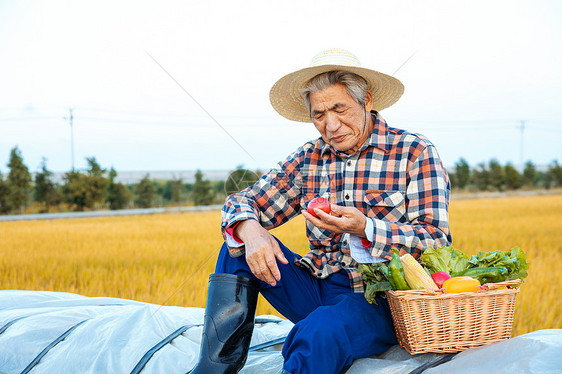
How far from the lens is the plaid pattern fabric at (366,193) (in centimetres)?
165

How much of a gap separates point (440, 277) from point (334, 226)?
37 cm

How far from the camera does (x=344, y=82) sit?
1824 mm

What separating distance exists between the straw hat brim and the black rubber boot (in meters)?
0.80

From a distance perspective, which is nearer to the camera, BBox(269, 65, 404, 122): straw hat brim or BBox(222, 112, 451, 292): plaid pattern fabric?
BBox(222, 112, 451, 292): plaid pattern fabric

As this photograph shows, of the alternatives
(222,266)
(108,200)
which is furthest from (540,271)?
(108,200)

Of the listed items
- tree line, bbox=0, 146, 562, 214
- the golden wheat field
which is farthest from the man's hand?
tree line, bbox=0, 146, 562, 214

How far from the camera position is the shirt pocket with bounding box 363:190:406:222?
1.77 meters

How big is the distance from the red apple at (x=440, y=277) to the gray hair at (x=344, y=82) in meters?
0.69

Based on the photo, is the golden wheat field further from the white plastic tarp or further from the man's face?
the man's face

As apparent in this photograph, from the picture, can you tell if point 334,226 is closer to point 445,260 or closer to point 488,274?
point 445,260

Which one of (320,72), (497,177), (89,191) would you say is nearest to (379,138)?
(320,72)

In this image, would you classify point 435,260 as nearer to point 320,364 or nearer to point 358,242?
point 358,242

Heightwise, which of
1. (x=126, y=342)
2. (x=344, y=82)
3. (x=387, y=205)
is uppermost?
(x=344, y=82)

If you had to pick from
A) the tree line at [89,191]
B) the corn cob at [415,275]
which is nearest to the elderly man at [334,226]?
the corn cob at [415,275]
